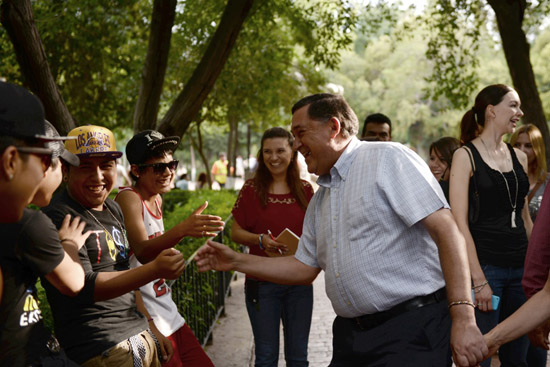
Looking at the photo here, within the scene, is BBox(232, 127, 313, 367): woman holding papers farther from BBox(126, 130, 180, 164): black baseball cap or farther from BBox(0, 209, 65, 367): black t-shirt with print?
BBox(0, 209, 65, 367): black t-shirt with print

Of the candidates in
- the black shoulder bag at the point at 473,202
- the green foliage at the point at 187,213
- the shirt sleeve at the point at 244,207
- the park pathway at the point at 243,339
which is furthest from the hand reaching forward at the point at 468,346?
the green foliage at the point at 187,213

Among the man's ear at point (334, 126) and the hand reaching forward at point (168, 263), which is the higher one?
the man's ear at point (334, 126)

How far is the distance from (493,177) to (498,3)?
7.34 m

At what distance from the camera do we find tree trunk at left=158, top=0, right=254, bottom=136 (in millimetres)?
7977

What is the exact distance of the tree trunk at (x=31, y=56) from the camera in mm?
5711

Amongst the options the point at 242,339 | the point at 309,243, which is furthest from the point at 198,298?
the point at 309,243

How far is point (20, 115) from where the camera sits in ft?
6.34

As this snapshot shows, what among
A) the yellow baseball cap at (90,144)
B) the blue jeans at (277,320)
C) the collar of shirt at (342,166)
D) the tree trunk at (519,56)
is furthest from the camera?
the tree trunk at (519,56)

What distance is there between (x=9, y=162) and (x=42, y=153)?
0.41 feet

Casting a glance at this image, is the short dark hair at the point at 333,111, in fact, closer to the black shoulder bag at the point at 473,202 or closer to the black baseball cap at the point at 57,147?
the black shoulder bag at the point at 473,202

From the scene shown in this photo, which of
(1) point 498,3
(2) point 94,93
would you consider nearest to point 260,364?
(1) point 498,3

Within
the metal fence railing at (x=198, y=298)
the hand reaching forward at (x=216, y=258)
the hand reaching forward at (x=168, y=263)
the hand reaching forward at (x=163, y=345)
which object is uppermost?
the hand reaching forward at (x=168, y=263)

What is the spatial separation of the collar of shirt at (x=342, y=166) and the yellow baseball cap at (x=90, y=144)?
3.58 ft

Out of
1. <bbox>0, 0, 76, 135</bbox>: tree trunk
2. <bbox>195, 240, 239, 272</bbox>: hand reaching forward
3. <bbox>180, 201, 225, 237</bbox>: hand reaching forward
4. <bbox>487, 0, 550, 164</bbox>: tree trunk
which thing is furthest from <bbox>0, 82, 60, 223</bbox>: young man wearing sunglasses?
<bbox>487, 0, 550, 164</bbox>: tree trunk
